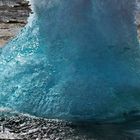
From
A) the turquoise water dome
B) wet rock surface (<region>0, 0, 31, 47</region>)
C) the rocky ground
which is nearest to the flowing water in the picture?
the turquoise water dome

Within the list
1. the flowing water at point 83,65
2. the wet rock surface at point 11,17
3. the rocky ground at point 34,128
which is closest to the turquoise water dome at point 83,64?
the flowing water at point 83,65

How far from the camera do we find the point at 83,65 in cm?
758

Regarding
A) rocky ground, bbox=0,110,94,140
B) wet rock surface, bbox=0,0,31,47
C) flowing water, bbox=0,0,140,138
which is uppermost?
wet rock surface, bbox=0,0,31,47

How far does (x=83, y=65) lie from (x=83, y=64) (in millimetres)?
12

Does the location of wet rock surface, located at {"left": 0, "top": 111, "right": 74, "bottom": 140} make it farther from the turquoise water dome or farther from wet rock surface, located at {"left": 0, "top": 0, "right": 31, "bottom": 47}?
wet rock surface, located at {"left": 0, "top": 0, "right": 31, "bottom": 47}

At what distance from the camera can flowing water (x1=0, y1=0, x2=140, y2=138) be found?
748cm

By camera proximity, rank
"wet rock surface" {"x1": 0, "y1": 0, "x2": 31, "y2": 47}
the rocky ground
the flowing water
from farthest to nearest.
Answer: "wet rock surface" {"x1": 0, "y1": 0, "x2": 31, "y2": 47} → the flowing water → the rocky ground

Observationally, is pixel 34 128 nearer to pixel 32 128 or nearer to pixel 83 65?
pixel 32 128

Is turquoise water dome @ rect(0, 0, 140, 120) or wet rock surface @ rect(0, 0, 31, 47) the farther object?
wet rock surface @ rect(0, 0, 31, 47)

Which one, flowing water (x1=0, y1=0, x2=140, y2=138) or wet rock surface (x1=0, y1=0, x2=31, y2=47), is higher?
wet rock surface (x1=0, y1=0, x2=31, y2=47)

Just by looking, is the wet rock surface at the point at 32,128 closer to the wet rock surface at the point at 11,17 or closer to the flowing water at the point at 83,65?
the flowing water at the point at 83,65

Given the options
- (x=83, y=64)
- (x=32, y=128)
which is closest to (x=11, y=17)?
(x=83, y=64)

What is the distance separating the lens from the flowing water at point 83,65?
7.48 m

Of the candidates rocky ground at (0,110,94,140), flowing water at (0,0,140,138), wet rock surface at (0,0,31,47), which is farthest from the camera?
wet rock surface at (0,0,31,47)
